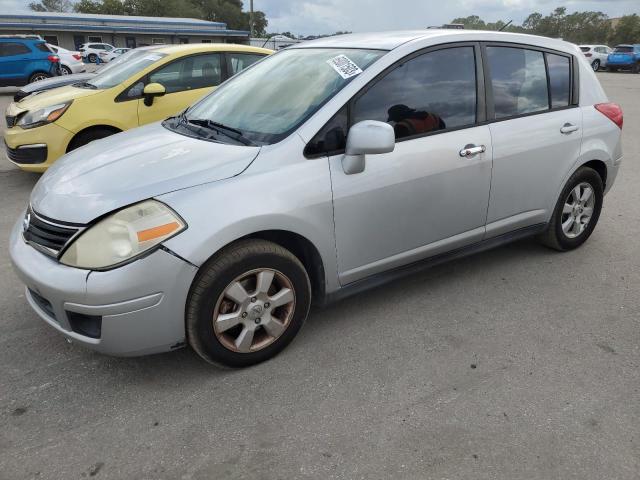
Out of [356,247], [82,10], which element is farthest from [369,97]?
[82,10]

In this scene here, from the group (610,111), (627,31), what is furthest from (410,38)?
(627,31)

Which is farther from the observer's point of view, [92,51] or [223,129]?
[92,51]

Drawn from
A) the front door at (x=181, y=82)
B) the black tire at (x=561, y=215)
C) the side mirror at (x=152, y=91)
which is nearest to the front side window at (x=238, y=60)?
the front door at (x=181, y=82)

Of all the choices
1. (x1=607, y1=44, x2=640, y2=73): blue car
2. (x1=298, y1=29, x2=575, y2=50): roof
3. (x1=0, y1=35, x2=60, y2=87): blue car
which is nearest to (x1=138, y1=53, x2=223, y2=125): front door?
(x1=298, y1=29, x2=575, y2=50): roof

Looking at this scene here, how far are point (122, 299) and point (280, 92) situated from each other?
159 cm

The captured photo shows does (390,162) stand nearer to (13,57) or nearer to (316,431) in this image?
(316,431)

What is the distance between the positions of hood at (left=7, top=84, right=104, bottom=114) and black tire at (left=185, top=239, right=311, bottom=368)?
14.8 ft

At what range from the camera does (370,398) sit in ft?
8.29

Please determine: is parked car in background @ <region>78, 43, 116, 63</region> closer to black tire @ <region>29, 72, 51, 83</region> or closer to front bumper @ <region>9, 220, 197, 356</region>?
black tire @ <region>29, 72, 51, 83</region>

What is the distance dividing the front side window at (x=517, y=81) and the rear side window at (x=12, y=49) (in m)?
16.5

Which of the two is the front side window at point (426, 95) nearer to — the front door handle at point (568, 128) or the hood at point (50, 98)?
the front door handle at point (568, 128)

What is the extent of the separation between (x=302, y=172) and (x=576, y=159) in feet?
7.72

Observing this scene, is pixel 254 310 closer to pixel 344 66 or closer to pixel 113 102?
pixel 344 66

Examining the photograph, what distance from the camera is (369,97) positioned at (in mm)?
2904
